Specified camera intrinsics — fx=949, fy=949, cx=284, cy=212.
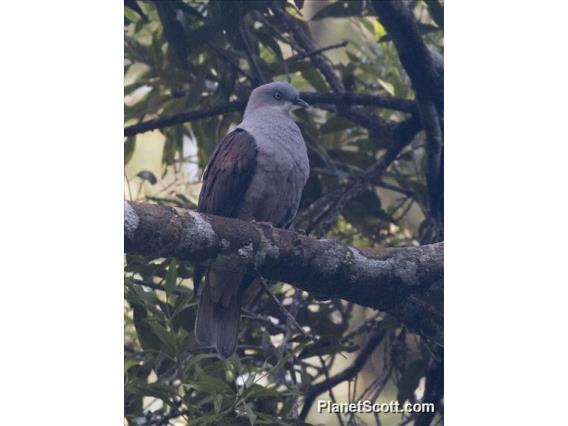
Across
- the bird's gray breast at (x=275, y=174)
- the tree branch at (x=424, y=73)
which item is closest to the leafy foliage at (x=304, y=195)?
the tree branch at (x=424, y=73)

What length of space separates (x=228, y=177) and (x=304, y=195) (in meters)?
0.58

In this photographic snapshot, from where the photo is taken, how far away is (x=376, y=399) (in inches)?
156

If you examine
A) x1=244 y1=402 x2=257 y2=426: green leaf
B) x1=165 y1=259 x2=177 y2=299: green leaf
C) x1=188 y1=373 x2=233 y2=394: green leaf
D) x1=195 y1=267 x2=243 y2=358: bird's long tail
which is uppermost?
x1=165 y1=259 x2=177 y2=299: green leaf

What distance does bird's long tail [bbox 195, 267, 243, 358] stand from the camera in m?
4.08

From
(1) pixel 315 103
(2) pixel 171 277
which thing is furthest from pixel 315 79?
(2) pixel 171 277

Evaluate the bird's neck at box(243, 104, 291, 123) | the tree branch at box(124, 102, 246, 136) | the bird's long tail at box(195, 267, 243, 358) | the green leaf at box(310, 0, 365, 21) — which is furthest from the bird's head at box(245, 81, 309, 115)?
the bird's long tail at box(195, 267, 243, 358)

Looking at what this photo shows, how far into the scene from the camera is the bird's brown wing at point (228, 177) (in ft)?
13.9

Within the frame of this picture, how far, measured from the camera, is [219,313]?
4.20 m

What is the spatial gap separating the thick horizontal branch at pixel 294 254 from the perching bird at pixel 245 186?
0.38 metres

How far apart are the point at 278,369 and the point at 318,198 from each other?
1.05 metres

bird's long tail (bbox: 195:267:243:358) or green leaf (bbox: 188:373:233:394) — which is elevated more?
bird's long tail (bbox: 195:267:243:358)

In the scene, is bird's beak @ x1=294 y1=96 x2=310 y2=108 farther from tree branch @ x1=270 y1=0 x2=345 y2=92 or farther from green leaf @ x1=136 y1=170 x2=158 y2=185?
green leaf @ x1=136 y1=170 x2=158 y2=185

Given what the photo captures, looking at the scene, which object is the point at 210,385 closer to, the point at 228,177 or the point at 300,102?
the point at 228,177

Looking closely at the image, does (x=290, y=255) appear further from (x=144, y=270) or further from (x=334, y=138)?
(x=334, y=138)
